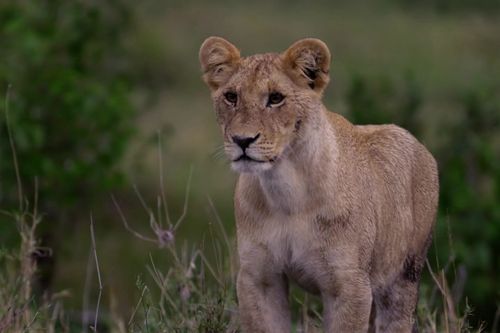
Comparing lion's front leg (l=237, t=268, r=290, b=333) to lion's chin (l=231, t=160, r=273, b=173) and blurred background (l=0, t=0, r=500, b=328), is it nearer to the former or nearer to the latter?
lion's chin (l=231, t=160, r=273, b=173)

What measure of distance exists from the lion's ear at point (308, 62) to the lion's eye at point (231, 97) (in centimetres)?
27

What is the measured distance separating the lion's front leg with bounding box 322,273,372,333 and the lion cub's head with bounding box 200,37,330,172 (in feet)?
2.04

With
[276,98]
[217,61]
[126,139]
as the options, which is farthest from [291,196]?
[126,139]

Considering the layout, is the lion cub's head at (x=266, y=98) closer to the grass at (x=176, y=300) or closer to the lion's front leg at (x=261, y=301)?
the lion's front leg at (x=261, y=301)

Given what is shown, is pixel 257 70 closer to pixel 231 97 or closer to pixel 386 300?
pixel 231 97

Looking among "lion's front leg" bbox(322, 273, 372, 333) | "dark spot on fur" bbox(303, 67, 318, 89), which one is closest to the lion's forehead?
"dark spot on fur" bbox(303, 67, 318, 89)

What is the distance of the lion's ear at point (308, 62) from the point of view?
6.01 metres

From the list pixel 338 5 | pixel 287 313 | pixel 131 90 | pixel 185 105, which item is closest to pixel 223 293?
pixel 287 313

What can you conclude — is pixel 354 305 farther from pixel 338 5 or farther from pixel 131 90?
pixel 338 5

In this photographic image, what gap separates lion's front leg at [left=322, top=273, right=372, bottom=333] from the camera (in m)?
6.01

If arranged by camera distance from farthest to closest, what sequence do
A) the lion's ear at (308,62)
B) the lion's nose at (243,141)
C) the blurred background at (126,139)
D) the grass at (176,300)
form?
the blurred background at (126,139)
the grass at (176,300)
the lion's ear at (308,62)
the lion's nose at (243,141)

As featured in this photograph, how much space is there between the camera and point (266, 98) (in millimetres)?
5863

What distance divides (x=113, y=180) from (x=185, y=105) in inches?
331

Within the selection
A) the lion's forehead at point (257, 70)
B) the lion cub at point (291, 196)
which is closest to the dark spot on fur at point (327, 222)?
the lion cub at point (291, 196)
